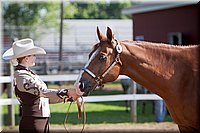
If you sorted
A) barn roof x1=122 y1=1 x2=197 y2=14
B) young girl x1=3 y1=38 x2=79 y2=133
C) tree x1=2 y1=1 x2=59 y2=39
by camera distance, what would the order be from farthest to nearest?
tree x1=2 y1=1 x2=59 y2=39
barn roof x1=122 y1=1 x2=197 y2=14
young girl x1=3 y1=38 x2=79 y2=133

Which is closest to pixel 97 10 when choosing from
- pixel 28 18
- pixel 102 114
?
pixel 28 18

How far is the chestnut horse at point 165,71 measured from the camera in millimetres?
4125

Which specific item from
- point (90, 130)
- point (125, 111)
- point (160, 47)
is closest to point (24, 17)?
point (125, 111)

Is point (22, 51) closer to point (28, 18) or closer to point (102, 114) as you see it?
point (102, 114)

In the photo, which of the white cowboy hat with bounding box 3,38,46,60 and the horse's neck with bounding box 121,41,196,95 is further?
the horse's neck with bounding box 121,41,196,95

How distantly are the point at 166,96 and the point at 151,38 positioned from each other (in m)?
15.0

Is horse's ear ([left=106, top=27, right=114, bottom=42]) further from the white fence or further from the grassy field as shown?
the grassy field

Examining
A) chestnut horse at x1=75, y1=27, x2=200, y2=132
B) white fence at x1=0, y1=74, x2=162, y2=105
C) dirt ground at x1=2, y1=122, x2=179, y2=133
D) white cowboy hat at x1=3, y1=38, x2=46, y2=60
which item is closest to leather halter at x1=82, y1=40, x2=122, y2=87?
chestnut horse at x1=75, y1=27, x2=200, y2=132

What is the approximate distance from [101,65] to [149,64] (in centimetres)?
50

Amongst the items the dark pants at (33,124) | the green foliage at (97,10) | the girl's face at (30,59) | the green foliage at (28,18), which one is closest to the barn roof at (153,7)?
the girl's face at (30,59)

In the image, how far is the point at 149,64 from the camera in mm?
4199

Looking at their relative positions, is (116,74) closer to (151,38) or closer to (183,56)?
(183,56)

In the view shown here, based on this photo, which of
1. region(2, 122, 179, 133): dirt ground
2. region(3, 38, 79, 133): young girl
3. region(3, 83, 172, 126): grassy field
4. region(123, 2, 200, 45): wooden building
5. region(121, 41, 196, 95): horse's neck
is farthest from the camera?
region(123, 2, 200, 45): wooden building

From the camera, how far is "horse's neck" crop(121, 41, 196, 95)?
417 centimetres
